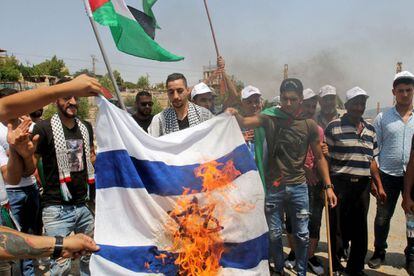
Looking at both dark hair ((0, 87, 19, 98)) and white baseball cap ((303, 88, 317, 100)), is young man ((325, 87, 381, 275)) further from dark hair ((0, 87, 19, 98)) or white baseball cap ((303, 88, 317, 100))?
dark hair ((0, 87, 19, 98))

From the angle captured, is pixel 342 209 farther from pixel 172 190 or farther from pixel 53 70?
pixel 53 70

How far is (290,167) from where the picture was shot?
13.5 feet

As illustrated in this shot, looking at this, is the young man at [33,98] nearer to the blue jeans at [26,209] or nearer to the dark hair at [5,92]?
the blue jeans at [26,209]

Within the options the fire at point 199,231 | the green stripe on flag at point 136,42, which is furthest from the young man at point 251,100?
the fire at point 199,231

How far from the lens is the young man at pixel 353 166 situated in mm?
4398

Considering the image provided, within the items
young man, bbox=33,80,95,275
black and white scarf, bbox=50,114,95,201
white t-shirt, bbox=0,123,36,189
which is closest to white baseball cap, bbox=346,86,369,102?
young man, bbox=33,80,95,275

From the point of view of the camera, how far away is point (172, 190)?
9.80ft

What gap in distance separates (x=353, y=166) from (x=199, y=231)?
242cm

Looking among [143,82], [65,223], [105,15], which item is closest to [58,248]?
[65,223]

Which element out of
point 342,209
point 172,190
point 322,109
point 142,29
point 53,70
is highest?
point 53,70

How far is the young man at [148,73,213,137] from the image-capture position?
13.3 feet

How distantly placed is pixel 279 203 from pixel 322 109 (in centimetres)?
223

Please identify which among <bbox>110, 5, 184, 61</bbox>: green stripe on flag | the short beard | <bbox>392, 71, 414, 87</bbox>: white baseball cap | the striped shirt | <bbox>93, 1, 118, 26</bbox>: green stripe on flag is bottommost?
the striped shirt

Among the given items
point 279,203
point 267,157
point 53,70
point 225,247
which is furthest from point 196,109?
point 53,70
